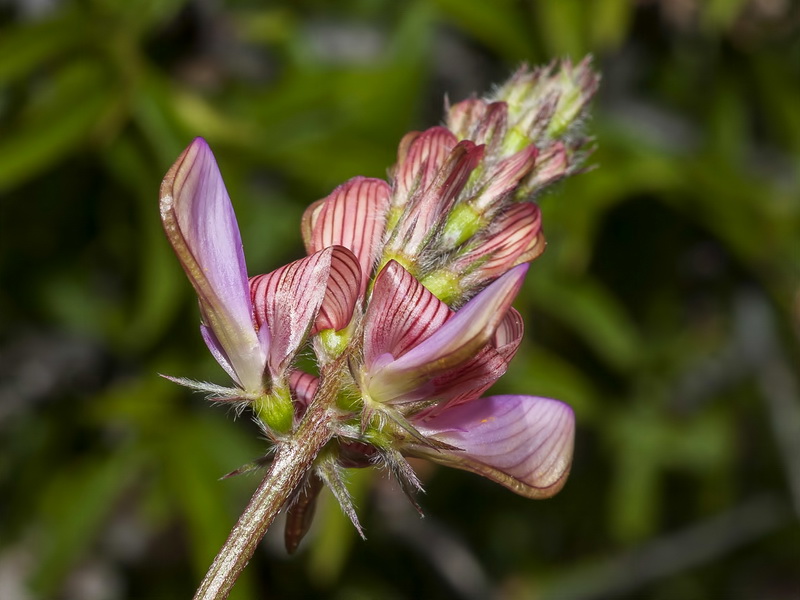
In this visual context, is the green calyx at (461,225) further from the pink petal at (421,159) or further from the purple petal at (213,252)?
the purple petal at (213,252)

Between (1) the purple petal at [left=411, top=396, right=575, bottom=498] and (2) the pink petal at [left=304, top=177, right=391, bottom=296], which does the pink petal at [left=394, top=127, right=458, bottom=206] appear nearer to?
(2) the pink petal at [left=304, top=177, right=391, bottom=296]

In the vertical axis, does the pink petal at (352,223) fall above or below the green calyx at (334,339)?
above

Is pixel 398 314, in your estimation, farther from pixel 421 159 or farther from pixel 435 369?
pixel 421 159

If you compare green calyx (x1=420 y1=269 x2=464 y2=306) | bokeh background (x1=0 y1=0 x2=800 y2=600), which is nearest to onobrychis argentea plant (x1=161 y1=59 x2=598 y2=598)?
green calyx (x1=420 y1=269 x2=464 y2=306)

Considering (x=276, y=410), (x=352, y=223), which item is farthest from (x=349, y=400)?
(x=352, y=223)

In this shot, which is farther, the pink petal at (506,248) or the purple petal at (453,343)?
the pink petal at (506,248)

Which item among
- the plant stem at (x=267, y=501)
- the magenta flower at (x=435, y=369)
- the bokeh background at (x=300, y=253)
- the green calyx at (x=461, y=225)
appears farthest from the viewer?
the bokeh background at (x=300, y=253)

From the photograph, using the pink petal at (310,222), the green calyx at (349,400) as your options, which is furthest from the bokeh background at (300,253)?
the green calyx at (349,400)

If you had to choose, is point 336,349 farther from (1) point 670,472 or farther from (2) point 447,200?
(1) point 670,472
